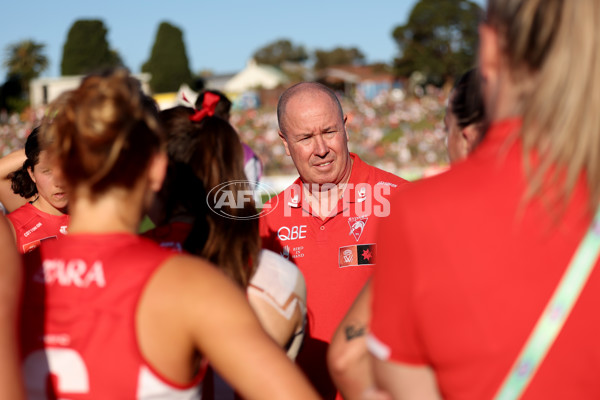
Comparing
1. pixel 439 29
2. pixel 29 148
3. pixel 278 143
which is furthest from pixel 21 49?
pixel 29 148

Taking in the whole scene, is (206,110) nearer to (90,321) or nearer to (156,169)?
(156,169)

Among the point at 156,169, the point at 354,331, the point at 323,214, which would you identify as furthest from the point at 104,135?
the point at 323,214

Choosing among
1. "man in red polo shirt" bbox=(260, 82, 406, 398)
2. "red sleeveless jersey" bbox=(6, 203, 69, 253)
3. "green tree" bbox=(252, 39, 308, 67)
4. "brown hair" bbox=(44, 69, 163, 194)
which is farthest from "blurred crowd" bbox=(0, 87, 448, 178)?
"green tree" bbox=(252, 39, 308, 67)

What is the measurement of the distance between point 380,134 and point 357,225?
28693 mm

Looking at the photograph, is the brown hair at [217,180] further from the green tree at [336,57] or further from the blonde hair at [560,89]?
the green tree at [336,57]

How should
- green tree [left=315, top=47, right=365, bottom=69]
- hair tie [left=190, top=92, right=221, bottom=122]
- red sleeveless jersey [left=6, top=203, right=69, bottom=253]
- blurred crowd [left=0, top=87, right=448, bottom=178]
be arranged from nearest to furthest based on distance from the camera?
→ hair tie [left=190, top=92, right=221, bottom=122]
red sleeveless jersey [left=6, top=203, right=69, bottom=253]
blurred crowd [left=0, top=87, right=448, bottom=178]
green tree [left=315, top=47, right=365, bottom=69]

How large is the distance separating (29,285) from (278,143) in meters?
28.9

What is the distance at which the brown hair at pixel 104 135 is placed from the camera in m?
1.55

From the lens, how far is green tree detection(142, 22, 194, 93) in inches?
2408

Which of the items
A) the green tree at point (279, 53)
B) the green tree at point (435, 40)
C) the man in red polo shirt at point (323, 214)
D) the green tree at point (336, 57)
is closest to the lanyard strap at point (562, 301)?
the man in red polo shirt at point (323, 214)

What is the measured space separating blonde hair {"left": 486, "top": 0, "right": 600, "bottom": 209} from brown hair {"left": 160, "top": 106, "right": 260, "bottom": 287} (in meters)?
1.03

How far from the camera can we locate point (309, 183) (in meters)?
3.82

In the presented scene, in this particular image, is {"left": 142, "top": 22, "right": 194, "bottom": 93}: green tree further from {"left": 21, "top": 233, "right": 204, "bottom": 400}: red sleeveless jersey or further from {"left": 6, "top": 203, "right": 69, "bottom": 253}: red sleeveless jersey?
{"left": 21, "top": 233, "right": 204, "bottom": 400}: red sleeveless jersey

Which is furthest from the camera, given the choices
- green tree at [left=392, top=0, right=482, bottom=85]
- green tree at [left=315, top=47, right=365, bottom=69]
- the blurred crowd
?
green tree at [left=315, top=47, right=365, bottom=69]
